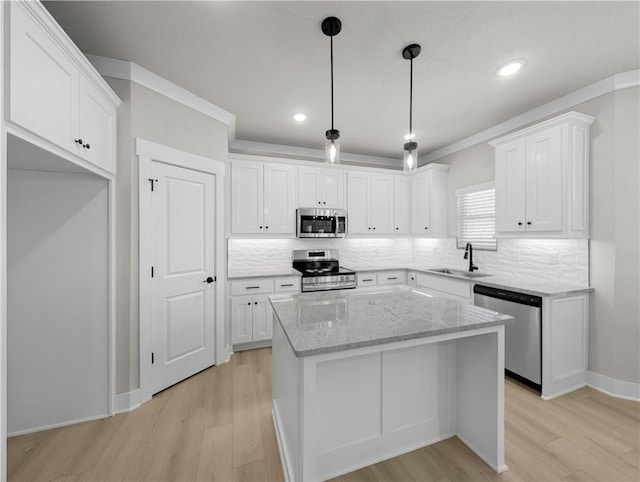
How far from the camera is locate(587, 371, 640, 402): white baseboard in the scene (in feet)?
7.88

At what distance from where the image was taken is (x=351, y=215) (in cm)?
431

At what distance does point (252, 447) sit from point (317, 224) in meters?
2.74

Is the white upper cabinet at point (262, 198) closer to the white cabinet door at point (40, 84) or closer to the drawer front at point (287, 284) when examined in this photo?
the drawer front at point (287, 284)

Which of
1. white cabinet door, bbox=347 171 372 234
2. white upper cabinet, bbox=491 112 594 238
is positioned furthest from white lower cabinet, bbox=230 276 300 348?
white upper cabinet, bbox=491 112 594 238

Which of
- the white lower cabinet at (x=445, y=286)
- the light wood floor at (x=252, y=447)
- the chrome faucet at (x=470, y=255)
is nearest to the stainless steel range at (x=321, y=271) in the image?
the white lower cabinet at (x=445, y=286)

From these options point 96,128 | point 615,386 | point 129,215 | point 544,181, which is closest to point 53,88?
point 96,128

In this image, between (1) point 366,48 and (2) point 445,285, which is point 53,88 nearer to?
(1) point 366,48

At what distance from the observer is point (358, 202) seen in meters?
4.36

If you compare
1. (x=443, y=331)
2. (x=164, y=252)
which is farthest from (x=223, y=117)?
(x=443, y=331)

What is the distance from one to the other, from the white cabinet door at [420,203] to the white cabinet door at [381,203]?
398 mm

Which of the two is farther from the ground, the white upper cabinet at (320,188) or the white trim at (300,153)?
the white trim at (300,153)

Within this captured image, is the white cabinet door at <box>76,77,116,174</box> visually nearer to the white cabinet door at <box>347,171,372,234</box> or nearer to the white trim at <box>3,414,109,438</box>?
the white trim at <box>3,414,109,438</box>

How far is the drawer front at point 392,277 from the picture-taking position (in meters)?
4.30

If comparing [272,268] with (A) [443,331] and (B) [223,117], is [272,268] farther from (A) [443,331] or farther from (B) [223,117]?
(A) [443,331]
